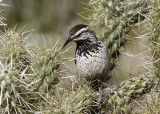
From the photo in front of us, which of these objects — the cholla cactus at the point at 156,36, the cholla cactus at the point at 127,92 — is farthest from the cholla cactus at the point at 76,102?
the cholla cactus at the point at 156,36

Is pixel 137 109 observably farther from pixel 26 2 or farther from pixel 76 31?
pixel 26 2

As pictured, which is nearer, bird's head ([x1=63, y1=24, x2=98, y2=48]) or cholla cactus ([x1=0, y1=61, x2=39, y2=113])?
cholla cactus ([x1=0, y1=61, x2=39, y2=113])

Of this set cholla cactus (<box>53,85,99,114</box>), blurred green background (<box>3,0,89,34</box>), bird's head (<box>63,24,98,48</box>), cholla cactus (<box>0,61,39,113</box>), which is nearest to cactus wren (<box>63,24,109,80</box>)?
bird's head (<box>63,24,98,48</box>)

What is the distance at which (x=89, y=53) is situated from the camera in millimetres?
3410

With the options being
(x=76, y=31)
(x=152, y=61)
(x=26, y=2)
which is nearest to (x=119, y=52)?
(x=76, y=31)

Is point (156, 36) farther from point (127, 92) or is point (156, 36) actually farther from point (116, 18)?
point (116, 18)

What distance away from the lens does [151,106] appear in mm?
2350

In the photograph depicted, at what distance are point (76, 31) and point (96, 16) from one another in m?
0.37

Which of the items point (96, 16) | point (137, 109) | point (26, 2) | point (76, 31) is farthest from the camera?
point (26, 2)

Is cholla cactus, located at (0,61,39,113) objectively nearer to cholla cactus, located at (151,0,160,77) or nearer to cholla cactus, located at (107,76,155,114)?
cholla cactus, located at (107,76,155,114)

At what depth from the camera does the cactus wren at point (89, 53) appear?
3.39m

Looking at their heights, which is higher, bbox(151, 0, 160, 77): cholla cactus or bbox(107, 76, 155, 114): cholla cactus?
bbox(151, 0, 160, 77): cholla cactus

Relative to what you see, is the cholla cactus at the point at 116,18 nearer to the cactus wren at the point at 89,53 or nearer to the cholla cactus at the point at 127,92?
the cactus wren at the point at 89,53

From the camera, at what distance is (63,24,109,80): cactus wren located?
3391mm
